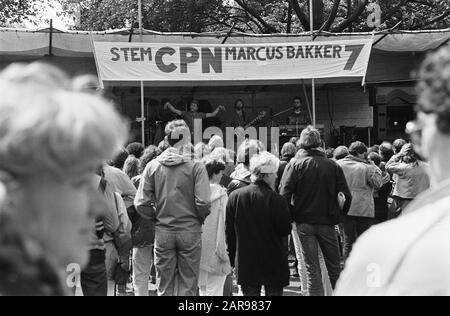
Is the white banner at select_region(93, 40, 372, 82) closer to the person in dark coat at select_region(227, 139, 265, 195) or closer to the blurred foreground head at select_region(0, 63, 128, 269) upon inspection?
the person in dark coat at select_region(227, 139, 265, 195)

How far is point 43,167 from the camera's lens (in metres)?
1.39

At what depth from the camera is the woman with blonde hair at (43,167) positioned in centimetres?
137

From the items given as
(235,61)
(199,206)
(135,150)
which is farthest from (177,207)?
(235,61)

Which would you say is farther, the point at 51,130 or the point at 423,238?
the point at 423,238

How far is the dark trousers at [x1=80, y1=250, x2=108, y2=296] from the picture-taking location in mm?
4965

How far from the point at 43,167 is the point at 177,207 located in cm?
459

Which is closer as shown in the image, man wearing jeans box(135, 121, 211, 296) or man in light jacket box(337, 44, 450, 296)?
man in light jacket box(337, 44, 450, 296)

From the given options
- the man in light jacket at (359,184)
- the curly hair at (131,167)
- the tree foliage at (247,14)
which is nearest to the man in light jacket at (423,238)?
the curly hair at (131,167)

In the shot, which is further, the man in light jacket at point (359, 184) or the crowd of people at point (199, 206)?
the man in light jacket at point (359, 184)

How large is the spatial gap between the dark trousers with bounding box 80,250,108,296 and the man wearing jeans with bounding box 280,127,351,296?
2056 millimetres

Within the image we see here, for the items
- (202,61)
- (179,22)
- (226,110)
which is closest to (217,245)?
(202,61)

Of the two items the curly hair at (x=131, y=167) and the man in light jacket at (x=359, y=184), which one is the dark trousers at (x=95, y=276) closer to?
the curly hair at (x=131, y=167)

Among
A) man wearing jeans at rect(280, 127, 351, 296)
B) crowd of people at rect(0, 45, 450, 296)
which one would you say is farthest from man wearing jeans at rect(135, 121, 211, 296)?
man wearing jeans at rect(280, 127, 351, 296)

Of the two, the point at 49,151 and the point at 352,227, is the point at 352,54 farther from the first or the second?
the point at 49,151
